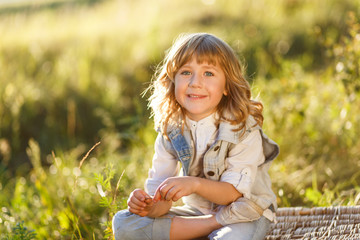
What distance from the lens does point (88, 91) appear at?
4.78m

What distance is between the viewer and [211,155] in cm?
203

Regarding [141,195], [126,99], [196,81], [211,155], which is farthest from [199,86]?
[126,99]

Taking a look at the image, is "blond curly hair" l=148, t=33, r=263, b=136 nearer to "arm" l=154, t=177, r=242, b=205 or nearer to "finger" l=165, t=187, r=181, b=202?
"arm" l=154, t=177, r=242, b=205

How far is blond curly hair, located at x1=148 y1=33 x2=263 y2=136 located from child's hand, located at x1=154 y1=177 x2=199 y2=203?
1.10 ft

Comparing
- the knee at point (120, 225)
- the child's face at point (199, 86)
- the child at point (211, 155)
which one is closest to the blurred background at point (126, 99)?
the knee at point (120, 225)

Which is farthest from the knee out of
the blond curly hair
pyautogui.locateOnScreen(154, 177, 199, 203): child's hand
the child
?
the blond curly hair

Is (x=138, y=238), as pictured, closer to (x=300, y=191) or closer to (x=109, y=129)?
(x=300, y=191)

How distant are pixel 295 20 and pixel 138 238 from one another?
429 cm

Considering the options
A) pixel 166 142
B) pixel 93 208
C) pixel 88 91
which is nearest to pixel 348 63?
pixel 166 142

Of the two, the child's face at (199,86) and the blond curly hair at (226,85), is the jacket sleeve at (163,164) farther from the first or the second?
the child's face at (199,86)

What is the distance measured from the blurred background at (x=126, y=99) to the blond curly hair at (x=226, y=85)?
165 millimetres

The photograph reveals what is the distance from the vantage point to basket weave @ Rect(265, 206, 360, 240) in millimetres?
2094

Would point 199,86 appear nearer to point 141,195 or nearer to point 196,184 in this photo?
point 196,184

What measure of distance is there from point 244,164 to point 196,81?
0.41 meters
